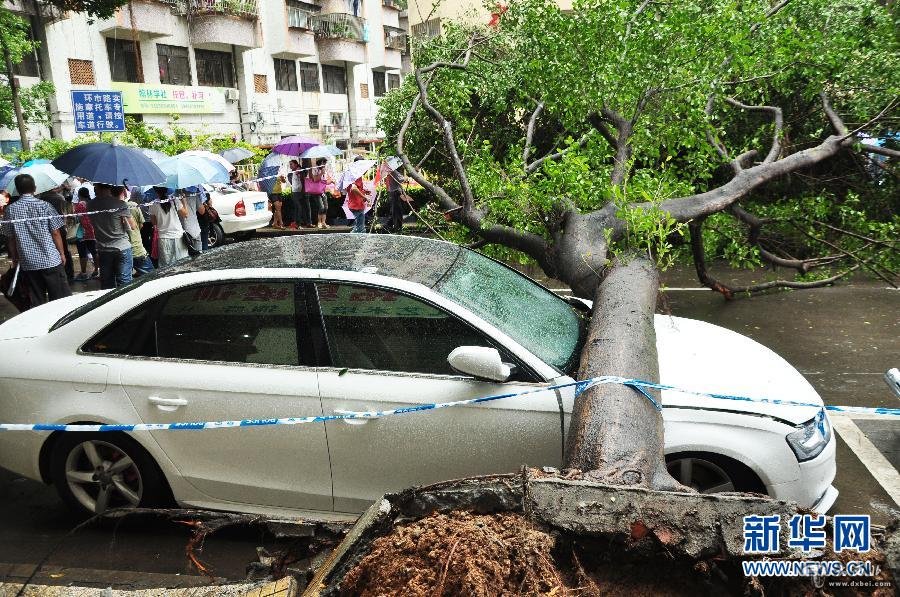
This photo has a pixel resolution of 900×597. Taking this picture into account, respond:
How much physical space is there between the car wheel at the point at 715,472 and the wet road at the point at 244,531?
65 centimetres

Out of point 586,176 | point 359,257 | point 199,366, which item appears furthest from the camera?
point 586,176

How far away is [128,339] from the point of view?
4074mm

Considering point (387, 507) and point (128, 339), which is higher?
point (128, 339)

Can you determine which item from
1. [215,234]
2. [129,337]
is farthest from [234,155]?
[129,337]

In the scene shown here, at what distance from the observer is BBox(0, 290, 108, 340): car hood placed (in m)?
4.42

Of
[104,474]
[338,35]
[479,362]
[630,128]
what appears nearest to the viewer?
[479,362]

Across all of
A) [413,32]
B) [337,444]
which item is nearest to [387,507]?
[337,444]

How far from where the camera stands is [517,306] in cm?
420

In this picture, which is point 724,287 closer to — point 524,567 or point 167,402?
point 167,402

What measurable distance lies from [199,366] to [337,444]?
0.89 meters

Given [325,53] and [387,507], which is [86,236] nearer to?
[387,507]

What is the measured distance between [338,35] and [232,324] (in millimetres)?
37585

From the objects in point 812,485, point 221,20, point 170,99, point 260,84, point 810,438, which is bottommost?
point 812,485

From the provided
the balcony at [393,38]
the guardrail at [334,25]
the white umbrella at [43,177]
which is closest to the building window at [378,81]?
the balcony at [393,38]
